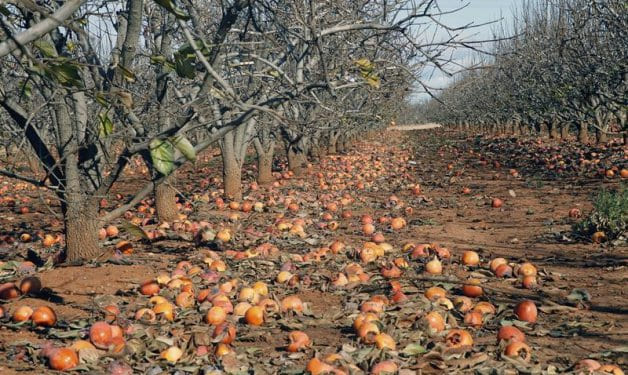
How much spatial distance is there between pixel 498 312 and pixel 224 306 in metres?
2.02

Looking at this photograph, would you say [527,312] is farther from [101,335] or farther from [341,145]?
[341,145]

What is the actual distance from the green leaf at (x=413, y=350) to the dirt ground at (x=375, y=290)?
5 cm

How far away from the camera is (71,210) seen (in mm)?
5043

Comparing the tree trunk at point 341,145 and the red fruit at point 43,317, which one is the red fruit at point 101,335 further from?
the tree trunk at point 341,145

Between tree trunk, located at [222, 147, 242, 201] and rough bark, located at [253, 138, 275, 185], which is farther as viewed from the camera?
rough bark, located at [253, 138, 275, 185]

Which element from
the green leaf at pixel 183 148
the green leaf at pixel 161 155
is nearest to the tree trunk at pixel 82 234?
the green leaf at pixel 161 155

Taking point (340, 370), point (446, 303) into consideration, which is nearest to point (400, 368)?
point (340, 370)

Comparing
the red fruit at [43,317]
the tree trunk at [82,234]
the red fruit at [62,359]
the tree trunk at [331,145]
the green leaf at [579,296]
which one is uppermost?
the tree trunk at [331,145]

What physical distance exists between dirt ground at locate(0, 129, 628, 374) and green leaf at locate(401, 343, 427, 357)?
0.05m

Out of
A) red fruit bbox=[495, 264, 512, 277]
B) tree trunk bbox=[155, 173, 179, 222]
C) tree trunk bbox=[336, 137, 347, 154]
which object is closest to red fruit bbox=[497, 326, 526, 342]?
red fruit bbox=[495, 264, 512, 277]

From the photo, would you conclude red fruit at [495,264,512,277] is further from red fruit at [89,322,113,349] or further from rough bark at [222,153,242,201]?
rough bark at [222,153,242,201]

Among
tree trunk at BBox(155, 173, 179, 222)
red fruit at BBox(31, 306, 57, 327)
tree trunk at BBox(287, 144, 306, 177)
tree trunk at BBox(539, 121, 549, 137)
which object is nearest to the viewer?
red fruit at BBox(31, 306, 57, 327)

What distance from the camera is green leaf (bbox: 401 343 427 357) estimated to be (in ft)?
11.2

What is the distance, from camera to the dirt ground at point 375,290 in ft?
11.1
